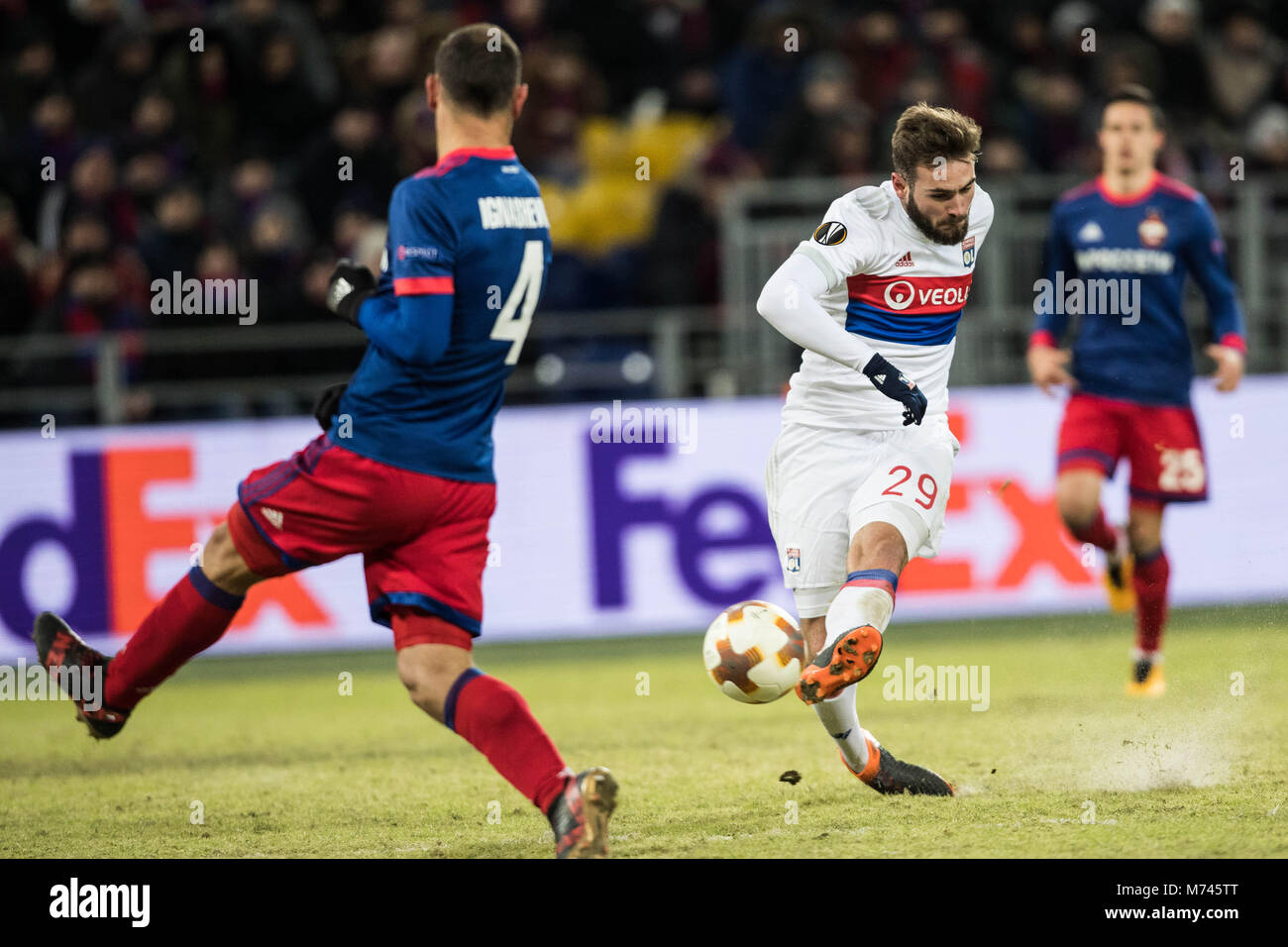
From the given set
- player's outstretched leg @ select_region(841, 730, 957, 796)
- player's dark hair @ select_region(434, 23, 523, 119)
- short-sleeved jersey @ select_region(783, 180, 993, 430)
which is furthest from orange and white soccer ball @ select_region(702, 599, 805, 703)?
player's dark hair @ select_region(434, 23, 523, 119)

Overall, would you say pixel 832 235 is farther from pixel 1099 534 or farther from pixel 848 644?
pixel 1099 534

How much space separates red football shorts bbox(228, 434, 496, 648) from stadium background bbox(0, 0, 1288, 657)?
545 cm

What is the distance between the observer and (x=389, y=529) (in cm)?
489

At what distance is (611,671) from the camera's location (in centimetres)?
966

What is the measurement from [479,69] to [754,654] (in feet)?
6.31

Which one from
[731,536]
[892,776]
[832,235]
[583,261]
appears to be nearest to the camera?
[832,235]

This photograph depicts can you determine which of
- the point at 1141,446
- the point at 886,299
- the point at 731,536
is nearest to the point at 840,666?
the point at 886,299

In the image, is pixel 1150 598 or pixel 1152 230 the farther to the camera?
pixel 1152 230

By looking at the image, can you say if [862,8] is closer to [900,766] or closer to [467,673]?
[900,766]

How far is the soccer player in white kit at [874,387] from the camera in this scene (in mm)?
5215

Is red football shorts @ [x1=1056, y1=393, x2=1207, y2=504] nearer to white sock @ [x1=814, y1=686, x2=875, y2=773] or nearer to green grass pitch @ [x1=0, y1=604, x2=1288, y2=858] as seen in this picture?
green grass pitch @ [x1=0, y1=604, x2=1288, y2=858]

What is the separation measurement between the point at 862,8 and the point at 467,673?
10.4 meters

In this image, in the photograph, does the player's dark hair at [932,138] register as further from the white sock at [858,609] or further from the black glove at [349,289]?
the black glove at [349,289]

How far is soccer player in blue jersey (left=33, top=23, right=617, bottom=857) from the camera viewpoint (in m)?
4.73
